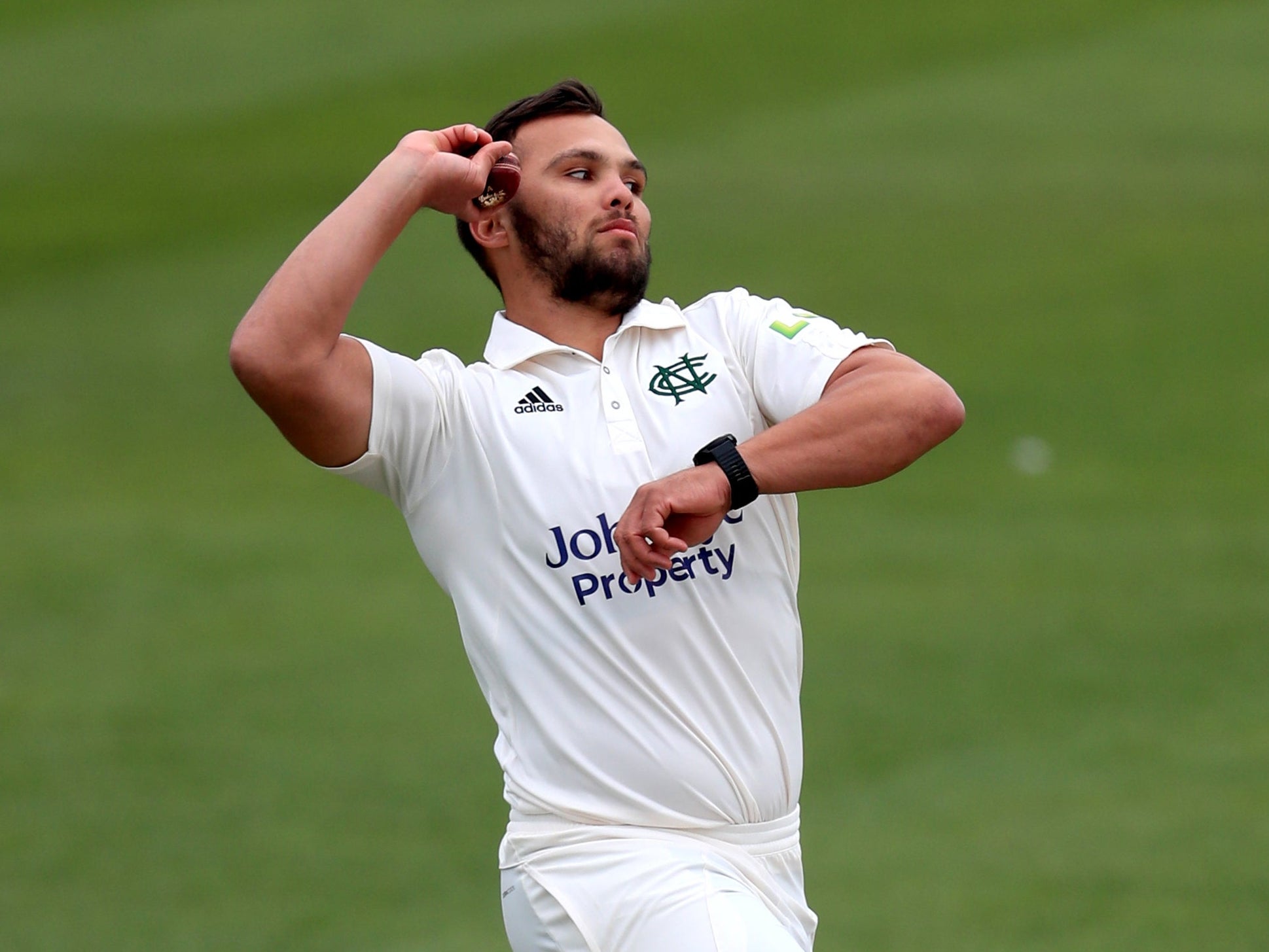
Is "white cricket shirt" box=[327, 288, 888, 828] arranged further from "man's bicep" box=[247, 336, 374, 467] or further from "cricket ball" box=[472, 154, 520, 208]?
"cricket ball" box=[472, 154, 520, 208]

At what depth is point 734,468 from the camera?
353 cm

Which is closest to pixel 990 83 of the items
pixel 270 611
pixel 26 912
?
pixel 270 611

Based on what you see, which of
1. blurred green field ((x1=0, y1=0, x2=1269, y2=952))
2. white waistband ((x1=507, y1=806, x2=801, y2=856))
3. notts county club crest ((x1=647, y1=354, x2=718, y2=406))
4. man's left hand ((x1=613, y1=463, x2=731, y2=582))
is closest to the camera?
man's left hand ((x1=613, y1=463, x2=731, y2=582))

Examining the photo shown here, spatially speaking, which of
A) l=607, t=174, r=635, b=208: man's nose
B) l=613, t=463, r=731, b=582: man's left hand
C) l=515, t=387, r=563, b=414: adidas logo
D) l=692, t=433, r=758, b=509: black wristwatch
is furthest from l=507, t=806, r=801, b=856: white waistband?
l=607, t=174, r=635, b=208: man's nose

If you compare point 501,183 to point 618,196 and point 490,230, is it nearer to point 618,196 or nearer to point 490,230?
point 490,230

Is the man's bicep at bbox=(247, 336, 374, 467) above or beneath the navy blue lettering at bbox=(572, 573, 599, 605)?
above

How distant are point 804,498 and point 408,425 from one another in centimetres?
703

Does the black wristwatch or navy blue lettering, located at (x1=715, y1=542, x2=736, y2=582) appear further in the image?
navy blue lettering, located at (x1=715, y1=542, x2=736, y2=582)

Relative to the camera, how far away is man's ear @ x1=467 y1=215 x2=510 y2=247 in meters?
4.19

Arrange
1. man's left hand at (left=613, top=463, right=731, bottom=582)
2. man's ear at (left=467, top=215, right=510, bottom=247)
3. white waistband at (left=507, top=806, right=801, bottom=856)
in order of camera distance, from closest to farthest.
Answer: man's left hand at (left=613, top=463, right=731, bottom=582) → white waistband at (left=507, top=806, right=801, bottom=856) → man's ear at (left=467, top=215, right=510, bottom=247)

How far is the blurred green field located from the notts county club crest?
3586mm

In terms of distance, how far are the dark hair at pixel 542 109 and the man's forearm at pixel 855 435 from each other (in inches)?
37.7

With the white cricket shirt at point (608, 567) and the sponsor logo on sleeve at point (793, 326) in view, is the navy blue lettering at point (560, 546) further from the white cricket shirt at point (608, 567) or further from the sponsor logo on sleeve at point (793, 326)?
the sponsor logo on sleeve at point (793, 326)

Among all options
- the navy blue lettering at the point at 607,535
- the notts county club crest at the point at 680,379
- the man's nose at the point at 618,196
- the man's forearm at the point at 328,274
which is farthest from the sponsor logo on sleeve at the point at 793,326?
the man's forearm at the point at 328,274
